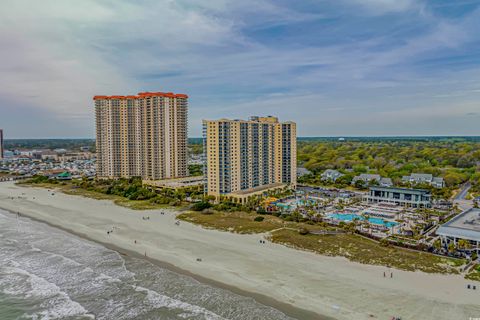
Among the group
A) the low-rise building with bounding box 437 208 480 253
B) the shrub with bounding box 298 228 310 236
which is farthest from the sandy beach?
the low-rise building with bounding box 437 208 480 253

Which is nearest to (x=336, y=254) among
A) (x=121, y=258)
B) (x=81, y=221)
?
(x=121, y=258)

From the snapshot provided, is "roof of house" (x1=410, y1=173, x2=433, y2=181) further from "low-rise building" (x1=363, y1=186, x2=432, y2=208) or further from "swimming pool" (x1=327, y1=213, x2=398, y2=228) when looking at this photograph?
"swimming pool" (x1=327, y1=213, x2=398, y2=228)

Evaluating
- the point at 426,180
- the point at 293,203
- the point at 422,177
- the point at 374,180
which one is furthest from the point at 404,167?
the point at 293,203

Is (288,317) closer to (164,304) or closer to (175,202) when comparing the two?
(164,304)

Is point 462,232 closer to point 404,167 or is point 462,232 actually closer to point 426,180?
point 426,180

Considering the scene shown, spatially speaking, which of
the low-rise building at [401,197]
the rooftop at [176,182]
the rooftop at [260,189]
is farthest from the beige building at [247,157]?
the low-rise building at [401,197]

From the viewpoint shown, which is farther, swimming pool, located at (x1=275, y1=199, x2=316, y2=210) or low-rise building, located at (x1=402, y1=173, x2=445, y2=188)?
low-rise building, located at (x1=402, y1=173, x2=445, y2=188)

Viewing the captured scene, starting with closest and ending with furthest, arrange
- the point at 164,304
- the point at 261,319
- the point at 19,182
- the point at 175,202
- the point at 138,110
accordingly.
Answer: the point at 261,319, the point at 164,304, the point at 175,202, the point at 138,110, the point at 19,182
